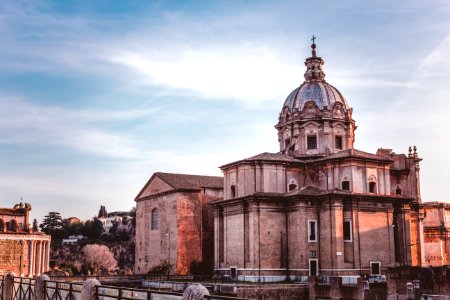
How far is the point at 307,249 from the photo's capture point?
41.1 meters

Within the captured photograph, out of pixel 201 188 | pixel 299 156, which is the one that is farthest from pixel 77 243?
pixel 299 156

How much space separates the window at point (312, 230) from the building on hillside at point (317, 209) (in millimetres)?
74

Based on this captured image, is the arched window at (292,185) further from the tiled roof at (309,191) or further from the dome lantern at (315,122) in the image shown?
the dome lantern at (315,122)

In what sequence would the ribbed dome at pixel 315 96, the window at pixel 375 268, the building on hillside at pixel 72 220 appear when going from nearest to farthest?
the window at pixel 375 268
the ribbed dome at pixel 315 96
the building on hillside at pixel 72 220

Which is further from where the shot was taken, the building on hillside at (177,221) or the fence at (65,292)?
the building on hillside at (177,221)

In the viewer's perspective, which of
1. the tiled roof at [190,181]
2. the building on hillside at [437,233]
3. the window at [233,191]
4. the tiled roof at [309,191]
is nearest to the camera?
the tiled roof at [309,191]

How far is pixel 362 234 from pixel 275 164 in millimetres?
8731

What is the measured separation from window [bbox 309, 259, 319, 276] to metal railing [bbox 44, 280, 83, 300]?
85.3 ft

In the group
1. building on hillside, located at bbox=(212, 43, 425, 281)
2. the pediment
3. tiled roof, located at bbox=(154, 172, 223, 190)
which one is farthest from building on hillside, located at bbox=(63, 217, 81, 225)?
building on hillside, located at bbox=(212, 43, 425, 281)

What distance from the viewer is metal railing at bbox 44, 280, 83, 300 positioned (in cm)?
1601

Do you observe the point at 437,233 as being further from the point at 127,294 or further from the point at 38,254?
the point at 127,294

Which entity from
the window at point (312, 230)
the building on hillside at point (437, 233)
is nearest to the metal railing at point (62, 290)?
the window at point (312, 230)

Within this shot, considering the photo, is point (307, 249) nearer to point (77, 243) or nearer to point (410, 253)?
point (410, 253)

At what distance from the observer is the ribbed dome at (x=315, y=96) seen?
49.9m
